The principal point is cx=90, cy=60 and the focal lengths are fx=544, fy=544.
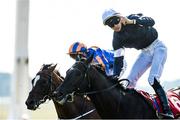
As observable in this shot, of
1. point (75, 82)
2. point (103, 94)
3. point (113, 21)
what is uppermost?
point (113, 21)

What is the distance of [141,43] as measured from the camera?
486 centimetres

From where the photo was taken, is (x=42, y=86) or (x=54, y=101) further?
(x=42, y=86)

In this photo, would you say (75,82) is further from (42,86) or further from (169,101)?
(42,86)

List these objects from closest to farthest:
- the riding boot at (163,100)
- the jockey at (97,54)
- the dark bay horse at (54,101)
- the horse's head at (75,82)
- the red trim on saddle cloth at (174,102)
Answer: the horse's head at (75,82) < the riding boot at (163,100) < the red trim on saddle cloth at (174,102) < the dark bay horse at (54,101) < the jockey at (97,54)

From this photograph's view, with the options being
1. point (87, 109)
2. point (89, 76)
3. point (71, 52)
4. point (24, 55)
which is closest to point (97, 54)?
point (71, 52)

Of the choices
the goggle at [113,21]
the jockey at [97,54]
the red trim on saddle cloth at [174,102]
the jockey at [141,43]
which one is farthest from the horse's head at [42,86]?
the red trim on saddle cloth at [174,102]

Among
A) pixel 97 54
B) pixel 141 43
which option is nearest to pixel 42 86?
Answer: pixel 97 54

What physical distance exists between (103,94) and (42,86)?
110 cm

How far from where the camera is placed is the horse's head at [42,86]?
17.8ft

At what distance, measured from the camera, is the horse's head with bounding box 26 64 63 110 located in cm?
544

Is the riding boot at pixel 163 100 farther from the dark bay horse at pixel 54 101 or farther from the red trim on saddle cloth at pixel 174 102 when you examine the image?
the dark bay horse at pixel 54 101

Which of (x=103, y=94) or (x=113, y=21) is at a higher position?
(x=113, y=21)

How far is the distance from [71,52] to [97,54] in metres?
0.26

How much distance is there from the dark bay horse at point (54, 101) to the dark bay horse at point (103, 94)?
528 millimetres
